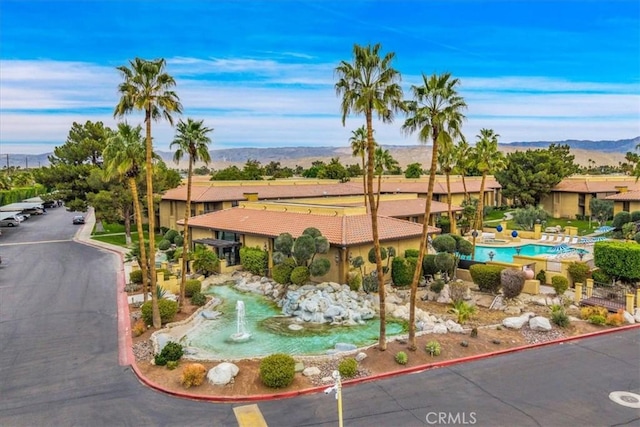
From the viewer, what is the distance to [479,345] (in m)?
19.0

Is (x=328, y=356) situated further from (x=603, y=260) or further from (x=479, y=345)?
(x=603, y=260)

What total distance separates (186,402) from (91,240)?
42944 mm

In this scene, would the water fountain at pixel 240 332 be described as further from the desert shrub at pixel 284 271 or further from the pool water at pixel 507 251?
the pool water at pixel 507 251

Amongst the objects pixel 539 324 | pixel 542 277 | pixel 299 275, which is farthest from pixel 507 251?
pixel 299 275

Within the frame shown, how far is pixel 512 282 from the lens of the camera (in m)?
25.1

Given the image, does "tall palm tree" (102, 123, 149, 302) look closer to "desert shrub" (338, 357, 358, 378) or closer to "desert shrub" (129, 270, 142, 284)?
"desert shrub" (129, 270, 142, 284)

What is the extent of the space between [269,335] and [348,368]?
264 inches

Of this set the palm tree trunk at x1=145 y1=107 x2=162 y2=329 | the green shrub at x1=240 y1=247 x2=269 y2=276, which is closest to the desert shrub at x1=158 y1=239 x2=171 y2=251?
the green shrub at x1=240 y1=247 x2=269 y2=276

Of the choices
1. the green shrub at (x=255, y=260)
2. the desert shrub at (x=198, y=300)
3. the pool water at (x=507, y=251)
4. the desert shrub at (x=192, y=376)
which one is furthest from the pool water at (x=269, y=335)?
the pool water at (x=507, y=251)

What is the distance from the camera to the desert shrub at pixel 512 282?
82.1ft

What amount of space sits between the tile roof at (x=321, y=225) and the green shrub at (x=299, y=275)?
2536mm

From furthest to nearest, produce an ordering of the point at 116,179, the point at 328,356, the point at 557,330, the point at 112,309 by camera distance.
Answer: the point at 116,179, the point at 112,309, the point at 557,330, the point at 328,356

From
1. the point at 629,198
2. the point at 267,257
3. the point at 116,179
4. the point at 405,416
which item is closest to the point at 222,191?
the point at 116,179

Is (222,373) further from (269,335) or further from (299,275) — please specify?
(299,275)
